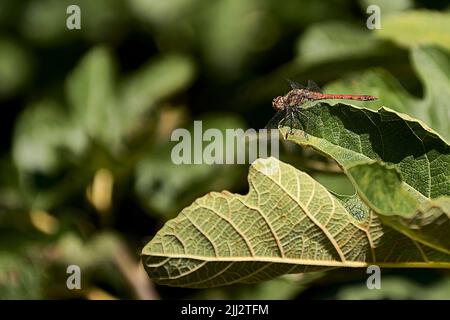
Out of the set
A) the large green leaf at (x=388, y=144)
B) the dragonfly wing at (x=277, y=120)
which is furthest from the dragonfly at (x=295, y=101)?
the large green leaf at (x=388, y=144)

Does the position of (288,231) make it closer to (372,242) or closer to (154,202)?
(372,242)

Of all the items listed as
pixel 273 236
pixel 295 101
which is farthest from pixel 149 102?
pixel 273 236

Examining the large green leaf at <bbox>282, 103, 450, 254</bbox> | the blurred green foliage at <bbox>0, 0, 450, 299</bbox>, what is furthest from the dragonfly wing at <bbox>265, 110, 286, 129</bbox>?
the large green leaf at <bbox>282, 103, 450, 254</bbox>

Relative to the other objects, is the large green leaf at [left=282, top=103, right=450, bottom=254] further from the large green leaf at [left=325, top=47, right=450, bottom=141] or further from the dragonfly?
the large green leaf at [left=325, top=47, right=450, bottom=141]

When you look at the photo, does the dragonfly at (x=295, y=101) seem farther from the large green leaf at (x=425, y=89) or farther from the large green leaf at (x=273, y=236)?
the large green leaf at (x=273, y=236)

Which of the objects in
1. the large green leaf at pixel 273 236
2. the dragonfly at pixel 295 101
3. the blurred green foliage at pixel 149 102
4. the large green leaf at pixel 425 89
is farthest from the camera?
the blurred green foliage at pixel 149 102

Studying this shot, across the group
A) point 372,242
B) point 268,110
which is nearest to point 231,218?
point 372,242

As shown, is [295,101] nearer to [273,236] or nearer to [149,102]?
[273,236]
